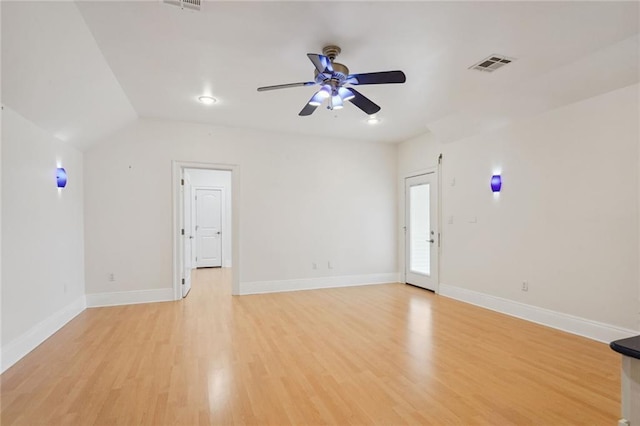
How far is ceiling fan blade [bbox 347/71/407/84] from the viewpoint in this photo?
2598mm

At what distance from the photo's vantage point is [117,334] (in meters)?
3.49

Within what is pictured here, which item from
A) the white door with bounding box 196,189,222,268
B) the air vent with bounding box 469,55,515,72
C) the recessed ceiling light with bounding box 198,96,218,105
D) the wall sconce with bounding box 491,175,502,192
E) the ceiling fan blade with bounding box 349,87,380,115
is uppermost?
the recessed ceiling light with bounding box 198,96,218,105

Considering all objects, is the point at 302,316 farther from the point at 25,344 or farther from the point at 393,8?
the point at 393,8

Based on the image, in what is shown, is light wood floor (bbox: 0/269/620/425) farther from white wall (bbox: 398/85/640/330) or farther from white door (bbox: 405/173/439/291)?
white door (bbox: 405/173/439/291)

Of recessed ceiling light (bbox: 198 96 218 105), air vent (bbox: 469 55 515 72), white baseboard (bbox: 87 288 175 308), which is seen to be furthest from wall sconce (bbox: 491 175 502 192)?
white baseboard (bbox: 87 288 175 308)

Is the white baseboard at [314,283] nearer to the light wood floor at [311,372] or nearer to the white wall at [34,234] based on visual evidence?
the light wood floor at [311,372]

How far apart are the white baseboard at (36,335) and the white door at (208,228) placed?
419 centimetres

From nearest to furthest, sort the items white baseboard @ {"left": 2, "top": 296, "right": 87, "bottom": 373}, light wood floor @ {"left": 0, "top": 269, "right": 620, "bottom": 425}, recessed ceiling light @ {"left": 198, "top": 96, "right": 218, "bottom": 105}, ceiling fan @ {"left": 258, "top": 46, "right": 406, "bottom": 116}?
light wood floor @ {"left": 0, "top": 269, "right": 620, "bottom": 425} → ceiling fan @ {"left": 258, "top": 46, "right": 406, "bottom": 116} → white baseboard @ {"left": 2, "top": 296, "right": 87, "bottom": 373} → recessed ceiling light @ {"left": 198, "top": 96, "right": 218, "bottom": 105}

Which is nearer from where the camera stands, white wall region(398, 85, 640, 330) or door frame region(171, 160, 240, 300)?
white wall region(398, 85, 640, 330)

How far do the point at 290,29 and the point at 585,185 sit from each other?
137 inches

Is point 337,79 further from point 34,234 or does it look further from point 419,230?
point 419,230

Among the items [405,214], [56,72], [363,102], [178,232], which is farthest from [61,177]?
[405,214]

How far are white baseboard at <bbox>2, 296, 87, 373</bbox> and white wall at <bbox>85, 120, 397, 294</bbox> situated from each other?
65 centimetres

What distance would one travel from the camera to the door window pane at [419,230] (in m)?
5.85
